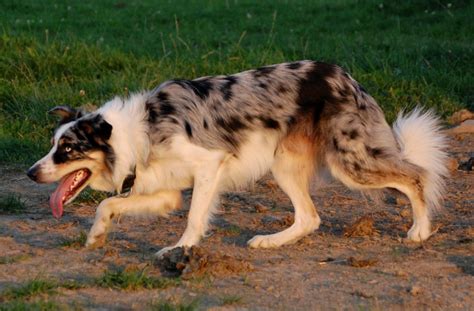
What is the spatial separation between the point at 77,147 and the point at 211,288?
4.45 ft

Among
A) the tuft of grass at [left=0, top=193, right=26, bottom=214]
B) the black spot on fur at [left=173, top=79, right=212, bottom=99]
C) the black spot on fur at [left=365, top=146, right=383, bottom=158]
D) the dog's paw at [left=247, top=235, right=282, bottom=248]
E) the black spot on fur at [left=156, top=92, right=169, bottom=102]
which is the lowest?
the tuft of grass at [left=0, top=193, right=26, bottom=214]

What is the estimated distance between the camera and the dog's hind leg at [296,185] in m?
6.21

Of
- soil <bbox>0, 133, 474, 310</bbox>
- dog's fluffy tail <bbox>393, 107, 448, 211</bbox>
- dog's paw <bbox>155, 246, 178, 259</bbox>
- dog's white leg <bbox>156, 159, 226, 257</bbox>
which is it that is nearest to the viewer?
soil <bbox>0, 133, 474, 310</bbox>

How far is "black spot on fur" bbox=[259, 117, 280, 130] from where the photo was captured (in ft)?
20.1

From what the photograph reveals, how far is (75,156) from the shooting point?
5.77m

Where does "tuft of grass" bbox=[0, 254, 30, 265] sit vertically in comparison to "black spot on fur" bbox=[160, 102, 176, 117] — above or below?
below

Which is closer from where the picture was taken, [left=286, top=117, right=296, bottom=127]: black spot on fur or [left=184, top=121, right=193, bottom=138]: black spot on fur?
[left=184, top=121, right=193, bottom=138]: black spot on fur

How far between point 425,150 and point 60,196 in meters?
2.39

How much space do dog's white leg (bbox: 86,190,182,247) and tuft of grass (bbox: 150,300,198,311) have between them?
57.8 inches

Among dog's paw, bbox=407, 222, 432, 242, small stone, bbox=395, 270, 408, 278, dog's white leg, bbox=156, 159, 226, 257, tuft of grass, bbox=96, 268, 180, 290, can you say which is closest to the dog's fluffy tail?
dog's paw, bbox=407, 222, 432, 242

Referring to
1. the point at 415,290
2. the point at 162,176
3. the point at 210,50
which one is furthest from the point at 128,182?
the point at 210,50

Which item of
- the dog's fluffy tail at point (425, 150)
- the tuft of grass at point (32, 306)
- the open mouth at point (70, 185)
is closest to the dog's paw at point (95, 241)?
the open mouth at point (70, 185)

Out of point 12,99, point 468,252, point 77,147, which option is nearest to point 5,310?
point 77,147

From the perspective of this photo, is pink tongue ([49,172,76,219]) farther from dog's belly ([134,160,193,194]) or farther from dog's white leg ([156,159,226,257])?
dog's white leg ([156,159,226,257])
